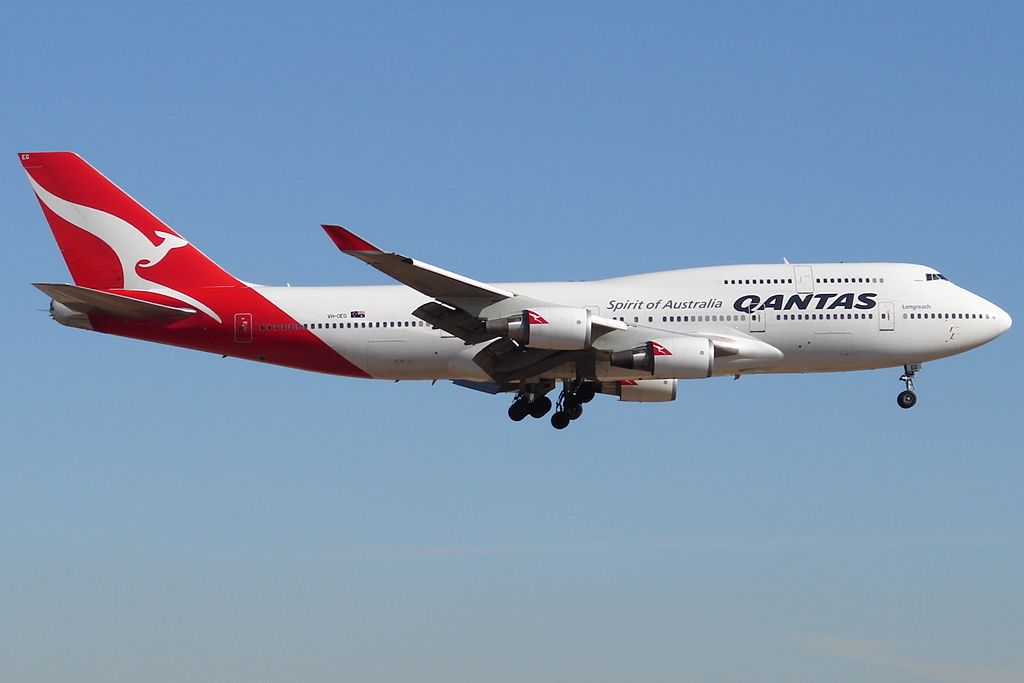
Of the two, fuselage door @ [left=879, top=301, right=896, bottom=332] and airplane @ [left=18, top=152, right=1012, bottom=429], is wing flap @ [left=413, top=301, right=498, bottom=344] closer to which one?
airplane @ [left=18, top=152, right=1012, bottom=429]

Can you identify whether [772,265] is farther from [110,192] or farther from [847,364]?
[110,192]

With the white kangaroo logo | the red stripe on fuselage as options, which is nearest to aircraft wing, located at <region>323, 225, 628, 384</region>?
the red stripe on fuselage

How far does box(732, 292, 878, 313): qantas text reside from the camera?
49875 millimetres

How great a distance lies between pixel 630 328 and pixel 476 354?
16.5ft

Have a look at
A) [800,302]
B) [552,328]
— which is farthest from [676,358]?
[800,302]

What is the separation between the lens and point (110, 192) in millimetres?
54656

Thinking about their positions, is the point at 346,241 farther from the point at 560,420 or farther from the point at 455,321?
the point at 560,420

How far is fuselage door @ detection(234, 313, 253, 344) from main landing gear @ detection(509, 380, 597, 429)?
9077 millimetres

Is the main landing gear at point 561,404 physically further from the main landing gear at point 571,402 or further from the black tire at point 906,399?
the black tire at point 906,399

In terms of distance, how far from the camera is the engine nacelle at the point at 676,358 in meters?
48.0

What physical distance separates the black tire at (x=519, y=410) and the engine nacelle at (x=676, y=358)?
5368 millimetres

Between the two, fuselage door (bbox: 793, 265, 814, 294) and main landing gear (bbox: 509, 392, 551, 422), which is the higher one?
fuselage door (bbox: 793, 265, 814, 294)

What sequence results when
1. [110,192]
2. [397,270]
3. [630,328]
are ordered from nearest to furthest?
1. [397,270]
2. [630,328]
3. [110,192]

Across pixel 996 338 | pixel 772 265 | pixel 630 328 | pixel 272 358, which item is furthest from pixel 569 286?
pixel 996 338
